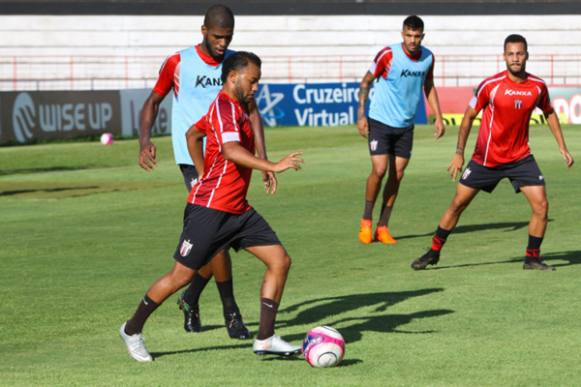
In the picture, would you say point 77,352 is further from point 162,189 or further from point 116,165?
point 116,165

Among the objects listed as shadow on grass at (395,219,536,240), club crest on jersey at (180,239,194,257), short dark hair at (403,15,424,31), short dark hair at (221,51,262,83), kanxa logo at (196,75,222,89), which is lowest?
shadow on grass at (395,219,536,240)

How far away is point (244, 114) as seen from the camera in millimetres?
8086

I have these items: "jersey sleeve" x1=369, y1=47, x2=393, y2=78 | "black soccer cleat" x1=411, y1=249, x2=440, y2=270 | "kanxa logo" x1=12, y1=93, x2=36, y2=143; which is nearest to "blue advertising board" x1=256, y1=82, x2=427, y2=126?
"kanxa logo" x1=12, y1=93, x2=36, y2=143

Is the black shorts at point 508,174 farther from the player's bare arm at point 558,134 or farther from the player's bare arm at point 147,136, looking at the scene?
the player's bare arm at point 147,136

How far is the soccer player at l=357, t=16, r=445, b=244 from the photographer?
1471 centimetres

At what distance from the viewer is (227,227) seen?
818 cm

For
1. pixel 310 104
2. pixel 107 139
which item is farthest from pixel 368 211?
pixel 310 104

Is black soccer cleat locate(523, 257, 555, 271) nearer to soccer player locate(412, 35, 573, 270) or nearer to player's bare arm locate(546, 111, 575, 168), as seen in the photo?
soccer player locate(412, 35, 573, 270)

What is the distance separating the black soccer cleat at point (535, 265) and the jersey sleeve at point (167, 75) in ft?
13.5

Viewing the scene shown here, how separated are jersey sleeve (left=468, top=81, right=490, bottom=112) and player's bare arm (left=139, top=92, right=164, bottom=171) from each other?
11.5 ft

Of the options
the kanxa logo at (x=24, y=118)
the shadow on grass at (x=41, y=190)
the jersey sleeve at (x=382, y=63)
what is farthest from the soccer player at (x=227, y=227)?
the kanxa logo at (x=24, y=118)

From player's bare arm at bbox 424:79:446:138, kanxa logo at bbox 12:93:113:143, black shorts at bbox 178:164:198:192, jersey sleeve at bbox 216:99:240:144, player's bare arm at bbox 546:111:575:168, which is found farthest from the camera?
kanxa logo at bbox 12:93:113:143

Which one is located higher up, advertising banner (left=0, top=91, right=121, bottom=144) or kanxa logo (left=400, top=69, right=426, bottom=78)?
kanxa logo (left=400, top=69, right=426, bottom=78)

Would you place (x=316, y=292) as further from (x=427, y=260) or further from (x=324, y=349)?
(x=324, y=349)
